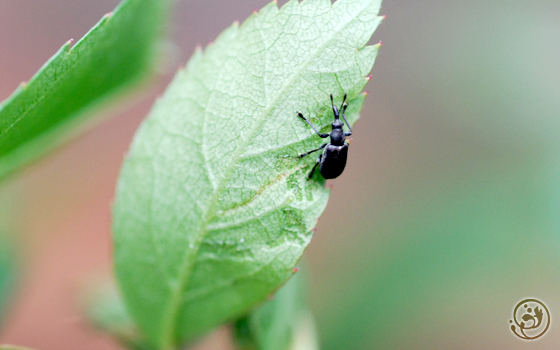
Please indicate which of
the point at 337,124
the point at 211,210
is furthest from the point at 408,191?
the point at 211,210

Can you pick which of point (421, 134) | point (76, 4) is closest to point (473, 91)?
point (421, 134)

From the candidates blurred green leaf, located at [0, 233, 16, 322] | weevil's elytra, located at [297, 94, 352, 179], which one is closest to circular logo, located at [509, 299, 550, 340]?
weevil's elytra, located at [297, 94, 352, 179]

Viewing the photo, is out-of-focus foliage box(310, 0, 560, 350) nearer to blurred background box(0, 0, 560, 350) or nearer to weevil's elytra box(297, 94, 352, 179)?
blurred background box(0, 0, 560, 350)

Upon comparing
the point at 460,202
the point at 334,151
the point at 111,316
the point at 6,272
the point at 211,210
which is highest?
the point at 460,202

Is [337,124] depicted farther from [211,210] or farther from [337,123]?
[211,210]

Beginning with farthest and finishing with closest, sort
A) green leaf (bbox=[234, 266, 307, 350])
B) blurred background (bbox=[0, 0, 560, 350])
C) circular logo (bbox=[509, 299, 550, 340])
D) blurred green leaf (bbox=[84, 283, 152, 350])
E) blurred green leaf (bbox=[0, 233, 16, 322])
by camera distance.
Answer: blurred background (bbox=[0, 0, 560, 350]), blurred green leaf (bbox=[0, 233, 16, 322]), circular logo (bbox=[509, 299, 550, 340]), blurred green leaf (bbox=[84, 283, 152, 350]), green leaf (bbox=[234, 266, 307, 350])

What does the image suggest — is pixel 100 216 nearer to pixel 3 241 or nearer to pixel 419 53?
pixel 3 241
